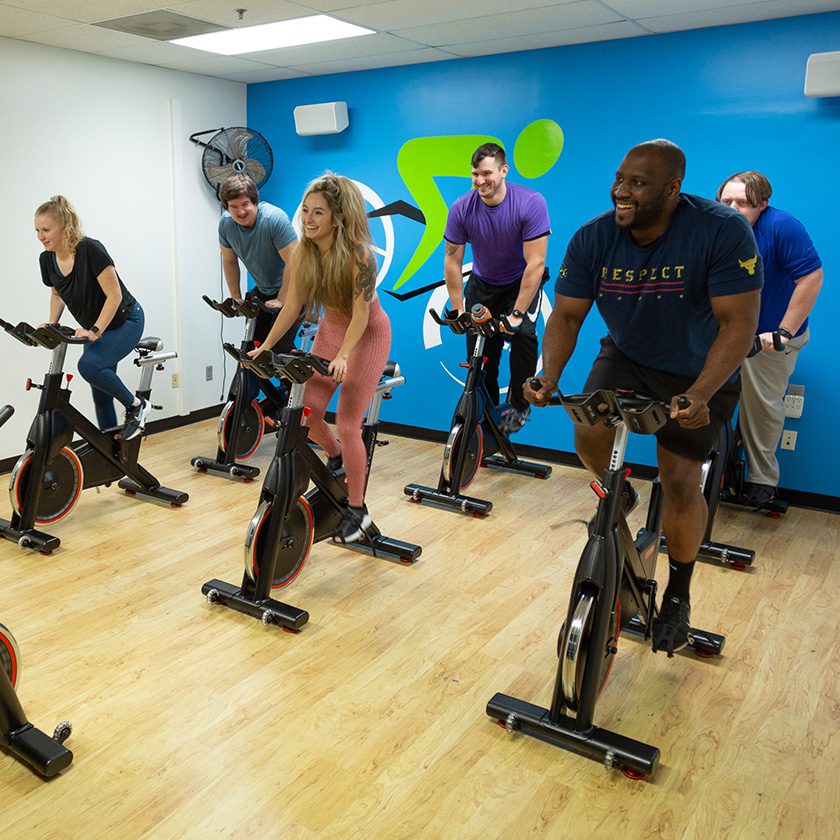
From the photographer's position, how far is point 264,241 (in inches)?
179

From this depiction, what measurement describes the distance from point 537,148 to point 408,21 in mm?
1174

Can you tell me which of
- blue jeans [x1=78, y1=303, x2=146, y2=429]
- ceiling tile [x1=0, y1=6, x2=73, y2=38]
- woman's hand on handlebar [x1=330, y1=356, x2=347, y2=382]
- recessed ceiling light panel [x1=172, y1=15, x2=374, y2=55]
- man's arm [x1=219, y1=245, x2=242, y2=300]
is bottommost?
blue jeans [x1=78, y1=303, x2=146, y2=429]

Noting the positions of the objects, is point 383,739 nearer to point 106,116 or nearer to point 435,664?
point 435,664

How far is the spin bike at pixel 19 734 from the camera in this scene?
6.61 ft

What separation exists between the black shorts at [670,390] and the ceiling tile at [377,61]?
2987 millimetres

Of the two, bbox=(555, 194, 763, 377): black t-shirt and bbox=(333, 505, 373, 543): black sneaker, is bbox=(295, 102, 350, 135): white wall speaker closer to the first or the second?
bbox=(333, 505, 373, 543): black sneaker

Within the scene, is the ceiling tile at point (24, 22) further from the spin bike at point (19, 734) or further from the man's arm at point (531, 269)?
the spin bike at point (19, 734)

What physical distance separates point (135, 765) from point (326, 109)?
4408 millimetres

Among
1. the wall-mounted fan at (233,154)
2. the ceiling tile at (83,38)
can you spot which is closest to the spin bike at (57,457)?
the ceiling tile at (83,38)

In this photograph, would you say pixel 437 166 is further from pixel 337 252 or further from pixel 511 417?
pixel 337 252

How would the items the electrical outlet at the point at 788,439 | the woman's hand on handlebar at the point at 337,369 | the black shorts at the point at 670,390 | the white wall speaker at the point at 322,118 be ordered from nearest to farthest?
the black shorts at the point at 670,390 < the woman's hand on handlebar at the point at 337,369 < the electrical outlet at the point at 788,439 < the white wall speaker at the point at 322,118

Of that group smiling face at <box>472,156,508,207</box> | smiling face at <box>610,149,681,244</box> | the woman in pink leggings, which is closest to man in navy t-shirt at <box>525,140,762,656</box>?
smiling face at <box>610,149,681,244</box>

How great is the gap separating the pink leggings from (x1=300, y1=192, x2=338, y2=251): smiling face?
320 mm

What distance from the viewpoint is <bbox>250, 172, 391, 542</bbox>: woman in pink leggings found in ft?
10.1
